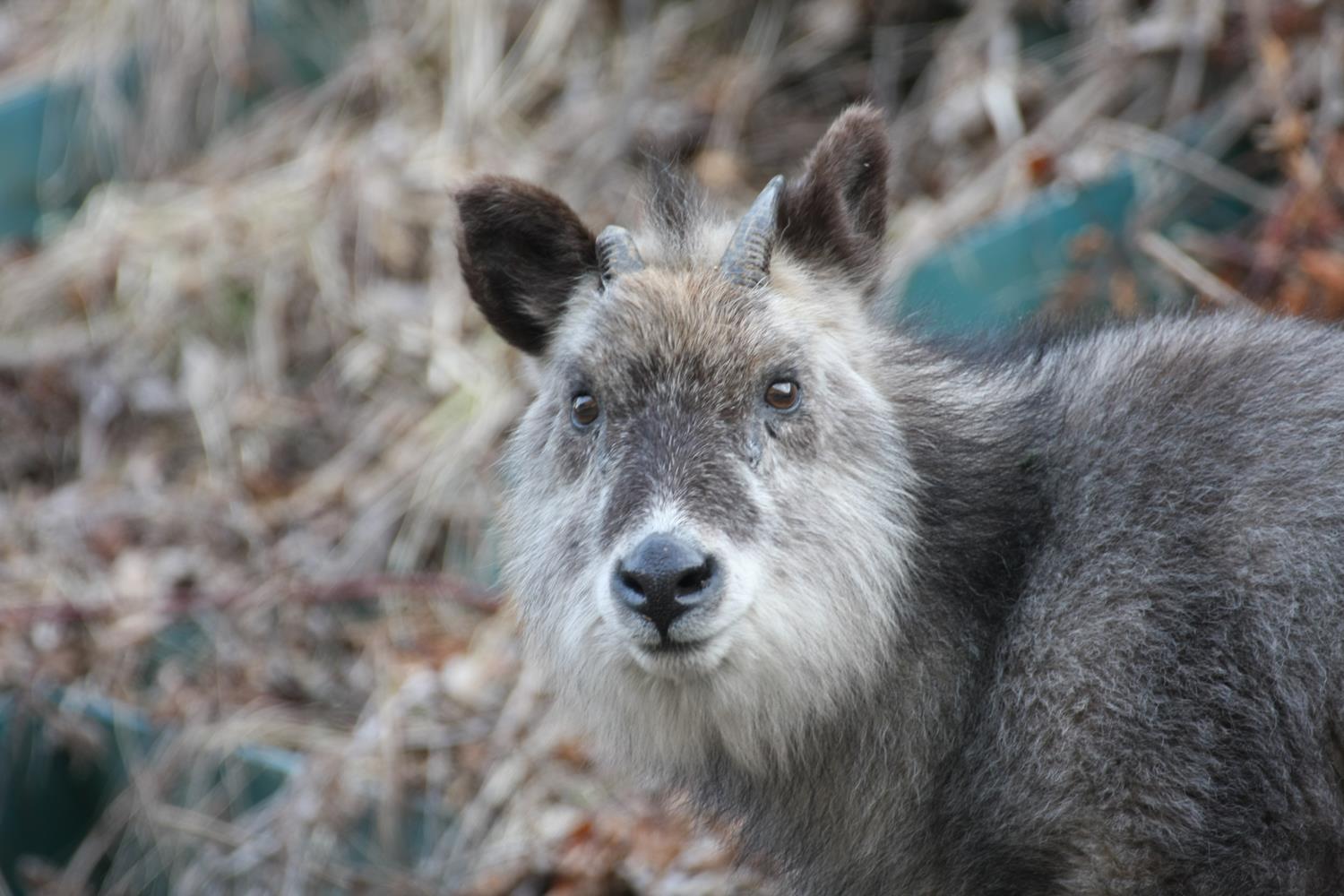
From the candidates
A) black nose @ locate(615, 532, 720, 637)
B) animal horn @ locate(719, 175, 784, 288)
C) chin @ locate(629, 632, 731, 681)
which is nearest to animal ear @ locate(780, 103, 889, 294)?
animal horn @ locate(719, 175, 784, 288)

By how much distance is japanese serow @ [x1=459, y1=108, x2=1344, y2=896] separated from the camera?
11.0 ft

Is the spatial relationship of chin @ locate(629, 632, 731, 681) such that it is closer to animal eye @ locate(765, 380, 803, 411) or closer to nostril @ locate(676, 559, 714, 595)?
nostril @ locate(676, 559, 714, 595)

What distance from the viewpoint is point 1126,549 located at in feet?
11.8

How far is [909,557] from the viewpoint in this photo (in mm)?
3785

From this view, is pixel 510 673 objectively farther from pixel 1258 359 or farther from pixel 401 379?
pixel 1258 359

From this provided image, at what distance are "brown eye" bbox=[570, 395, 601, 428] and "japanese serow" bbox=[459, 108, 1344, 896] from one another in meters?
0.01

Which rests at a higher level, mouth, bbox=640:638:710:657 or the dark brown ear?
the dark brown ear

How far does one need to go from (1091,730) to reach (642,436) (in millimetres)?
1210

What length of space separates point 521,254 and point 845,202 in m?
0.88

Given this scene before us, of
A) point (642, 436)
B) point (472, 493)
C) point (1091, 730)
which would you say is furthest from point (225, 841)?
point (1091, 730)

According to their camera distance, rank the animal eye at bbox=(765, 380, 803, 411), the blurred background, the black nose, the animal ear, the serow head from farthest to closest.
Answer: the blurred background, the animal ear, the animal eye at bbox=(765, 380, 803, 411), the serow head, the black nose

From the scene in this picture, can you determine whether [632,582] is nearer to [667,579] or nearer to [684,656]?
[667,579]

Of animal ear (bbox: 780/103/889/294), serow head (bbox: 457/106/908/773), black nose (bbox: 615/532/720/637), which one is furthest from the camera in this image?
animal ear (bbox: 780/103/889/294)

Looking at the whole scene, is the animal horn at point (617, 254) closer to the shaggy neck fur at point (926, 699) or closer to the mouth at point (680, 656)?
the shaggy neck fur at point (926, 699)
